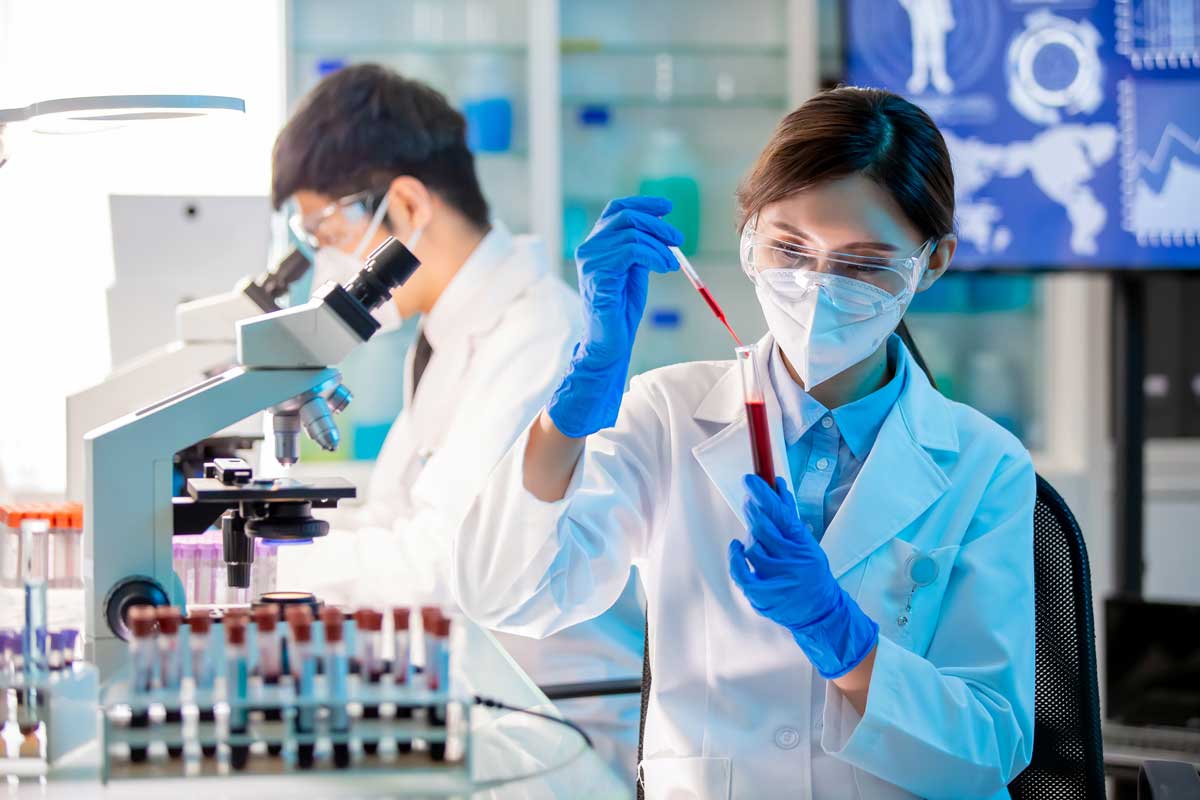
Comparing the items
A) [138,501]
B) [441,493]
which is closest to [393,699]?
[138,501]

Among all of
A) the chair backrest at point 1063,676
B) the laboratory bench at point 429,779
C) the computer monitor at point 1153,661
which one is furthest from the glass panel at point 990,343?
the laboratory bench at point 429,779

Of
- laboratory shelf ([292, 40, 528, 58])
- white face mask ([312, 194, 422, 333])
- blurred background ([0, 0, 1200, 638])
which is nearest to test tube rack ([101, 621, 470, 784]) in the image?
white face mask ([312, 194, 422, 333])

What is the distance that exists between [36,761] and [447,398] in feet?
4.34

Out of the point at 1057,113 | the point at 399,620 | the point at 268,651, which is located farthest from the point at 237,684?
the point at 1057,113

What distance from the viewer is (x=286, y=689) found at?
1066mm

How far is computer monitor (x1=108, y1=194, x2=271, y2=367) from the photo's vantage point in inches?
91.1

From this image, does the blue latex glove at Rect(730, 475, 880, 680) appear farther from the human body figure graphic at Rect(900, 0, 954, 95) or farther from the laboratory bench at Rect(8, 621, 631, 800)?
the human body figure graphic at Rect(900, 0, 954, 95)

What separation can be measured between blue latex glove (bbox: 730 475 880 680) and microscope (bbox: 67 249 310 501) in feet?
2.86

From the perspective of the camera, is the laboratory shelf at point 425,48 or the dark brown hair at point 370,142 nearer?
the dark brown hair at point 370,142

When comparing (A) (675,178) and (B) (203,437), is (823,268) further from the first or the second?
(A) (675,178)

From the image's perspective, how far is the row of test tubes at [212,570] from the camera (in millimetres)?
1479

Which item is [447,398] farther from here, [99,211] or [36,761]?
[99,211]

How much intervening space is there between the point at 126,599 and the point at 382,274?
41 centimetres

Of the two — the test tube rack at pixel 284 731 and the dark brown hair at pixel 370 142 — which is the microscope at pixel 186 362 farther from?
the test tube rack at pixel 284 731
